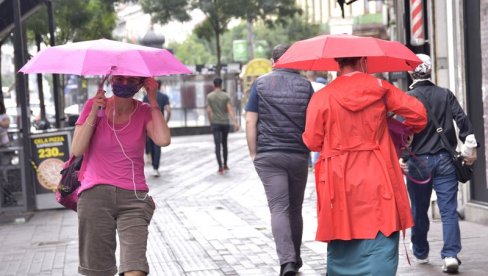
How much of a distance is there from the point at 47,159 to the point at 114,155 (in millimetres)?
7586

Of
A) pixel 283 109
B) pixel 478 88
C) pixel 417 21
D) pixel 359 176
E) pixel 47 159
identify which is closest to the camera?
pixel 359 176

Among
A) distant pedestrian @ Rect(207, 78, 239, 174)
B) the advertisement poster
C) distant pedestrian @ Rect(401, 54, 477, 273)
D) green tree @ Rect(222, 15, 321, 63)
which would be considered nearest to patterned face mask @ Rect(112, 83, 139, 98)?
distant pedestrian @ Rect(401, 54, 477, 273)

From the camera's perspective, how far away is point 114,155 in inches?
226

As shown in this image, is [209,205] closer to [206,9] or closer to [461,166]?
[461,166]

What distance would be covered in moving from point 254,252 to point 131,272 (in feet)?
11.7

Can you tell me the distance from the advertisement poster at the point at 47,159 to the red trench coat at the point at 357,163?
8043mm

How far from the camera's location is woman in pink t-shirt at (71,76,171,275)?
5.70 m

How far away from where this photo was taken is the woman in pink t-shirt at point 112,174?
570 centimetres

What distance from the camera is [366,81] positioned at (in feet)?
18.4

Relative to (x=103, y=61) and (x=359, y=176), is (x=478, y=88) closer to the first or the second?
(x=359, y=176)

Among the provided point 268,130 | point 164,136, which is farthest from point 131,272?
point 268,130

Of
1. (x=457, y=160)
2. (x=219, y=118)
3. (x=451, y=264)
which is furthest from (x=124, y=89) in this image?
(x=219, y=118)

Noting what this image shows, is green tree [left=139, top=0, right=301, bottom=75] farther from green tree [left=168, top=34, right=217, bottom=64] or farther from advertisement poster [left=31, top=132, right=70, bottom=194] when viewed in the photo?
green tree [left=168, top=34, right=217, bottom=64]

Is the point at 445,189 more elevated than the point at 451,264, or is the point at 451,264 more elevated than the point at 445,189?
the point at 445,189
